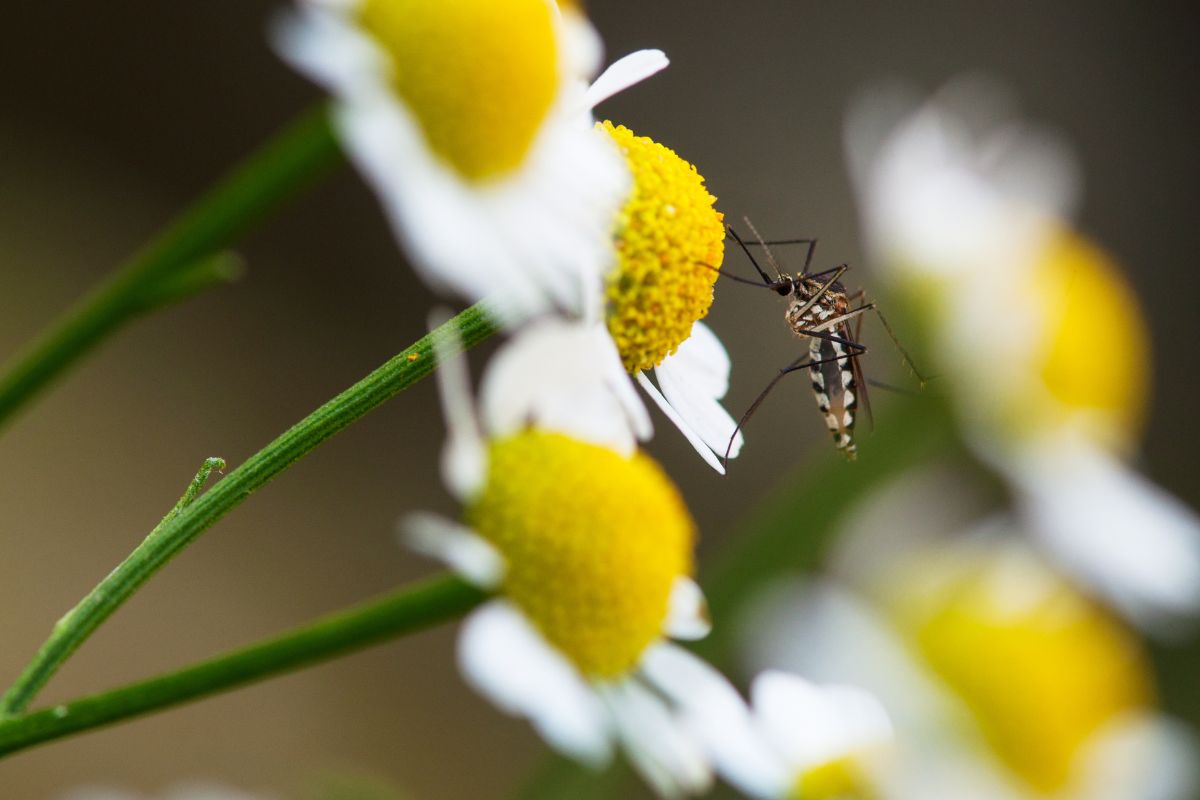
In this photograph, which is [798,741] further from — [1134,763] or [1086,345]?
[1086,345]

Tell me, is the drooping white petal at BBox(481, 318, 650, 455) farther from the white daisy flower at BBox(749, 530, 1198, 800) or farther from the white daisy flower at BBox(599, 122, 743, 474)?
the white daisy flower at BBox(749, 530, 1198, 800)

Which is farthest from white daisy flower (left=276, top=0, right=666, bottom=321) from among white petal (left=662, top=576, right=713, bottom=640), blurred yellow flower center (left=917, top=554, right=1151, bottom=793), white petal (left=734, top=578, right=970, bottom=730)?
blurred yellow flower center (left=917, top=554, right=1151, bottom=793)

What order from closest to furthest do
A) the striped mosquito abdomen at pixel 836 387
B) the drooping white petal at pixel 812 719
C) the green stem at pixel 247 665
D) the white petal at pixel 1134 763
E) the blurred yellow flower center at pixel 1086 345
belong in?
the green stem at pixel 247 665, the drooping white petal at pixel 812 719, the striped mosquito abdomen at pixel 836 387, the white petal at pixel 1134 763, the blurred yellow flower center at pixel 1086 345

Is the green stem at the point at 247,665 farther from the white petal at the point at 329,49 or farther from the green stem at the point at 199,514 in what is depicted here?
the white petal at the point at 329,49

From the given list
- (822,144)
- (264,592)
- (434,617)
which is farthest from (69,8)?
(434,617)

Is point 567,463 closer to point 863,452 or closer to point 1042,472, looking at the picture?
point 863,452

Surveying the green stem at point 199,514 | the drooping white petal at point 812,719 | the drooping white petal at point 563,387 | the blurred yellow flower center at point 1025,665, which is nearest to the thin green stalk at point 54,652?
the green stem at point 199,514
